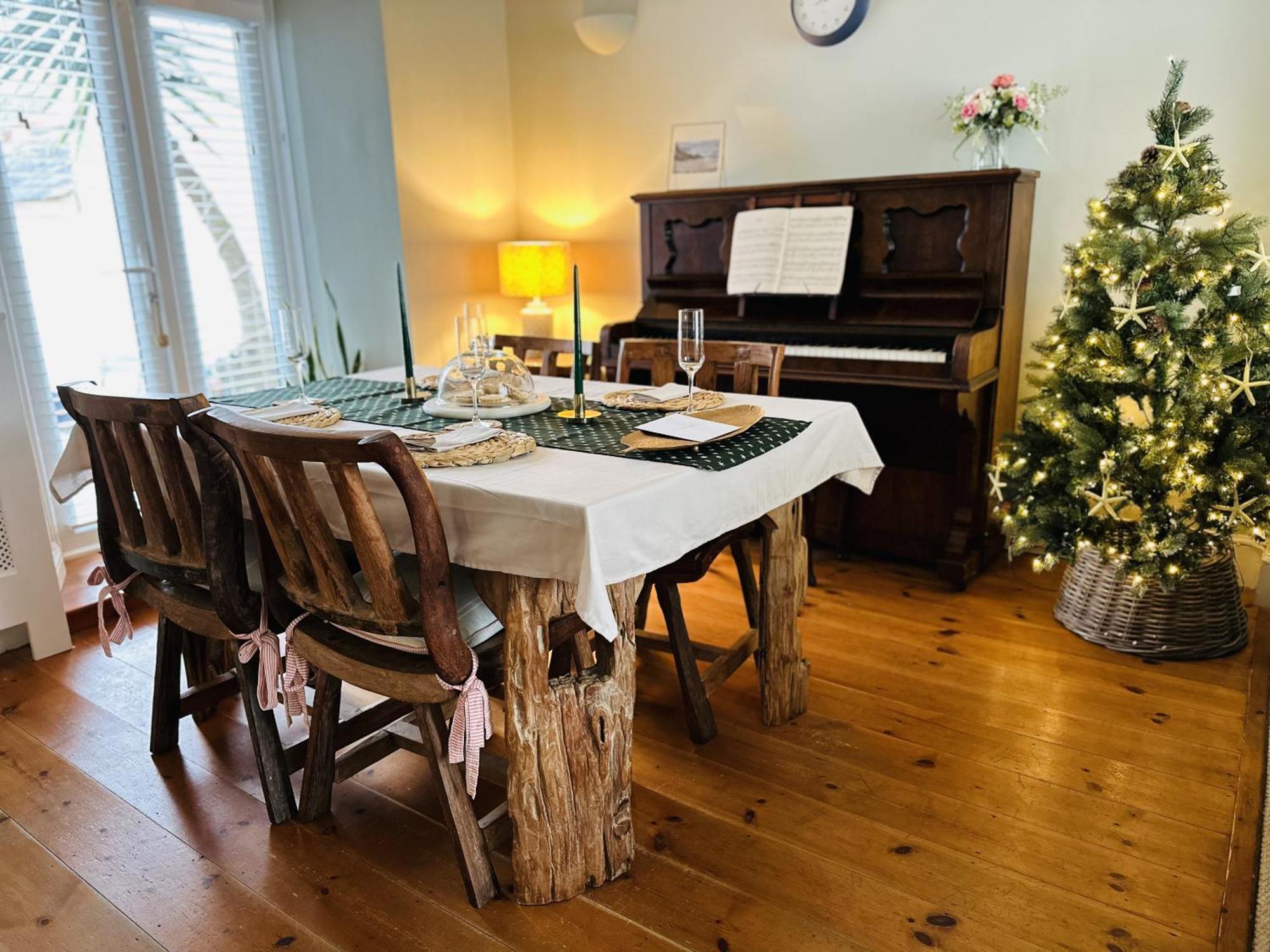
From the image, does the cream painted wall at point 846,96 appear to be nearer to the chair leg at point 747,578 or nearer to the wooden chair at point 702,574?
the wooden chair at point 702,574

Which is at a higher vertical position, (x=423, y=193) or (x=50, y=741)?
(x=423, y=193)

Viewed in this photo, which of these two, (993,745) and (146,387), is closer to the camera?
(993,745)

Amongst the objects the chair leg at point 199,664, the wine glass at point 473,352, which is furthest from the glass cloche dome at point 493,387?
the chair leg at point 199,664

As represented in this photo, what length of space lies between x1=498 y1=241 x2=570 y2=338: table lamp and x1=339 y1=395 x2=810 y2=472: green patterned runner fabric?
189 cm

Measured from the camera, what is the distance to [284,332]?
7.41 ft

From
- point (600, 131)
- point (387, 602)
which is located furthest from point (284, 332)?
point (600, 131)

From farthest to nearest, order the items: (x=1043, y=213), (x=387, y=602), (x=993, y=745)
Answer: (x=1043, y=213), (x=993, y=745), (x=387, y=602)

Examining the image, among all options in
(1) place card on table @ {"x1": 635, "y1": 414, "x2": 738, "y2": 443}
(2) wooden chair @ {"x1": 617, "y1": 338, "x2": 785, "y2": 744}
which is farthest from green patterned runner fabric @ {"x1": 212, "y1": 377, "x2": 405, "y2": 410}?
(1) place card on table @ {"x1": 635, "y1": 414, "x2": 738, "y2": 443}

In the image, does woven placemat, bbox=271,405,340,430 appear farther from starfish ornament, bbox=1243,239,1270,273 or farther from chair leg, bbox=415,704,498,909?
starfish ornament, bbox=1243,239,1270,273

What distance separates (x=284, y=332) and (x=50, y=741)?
1.21 metres

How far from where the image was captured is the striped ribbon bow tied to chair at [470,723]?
1572mm

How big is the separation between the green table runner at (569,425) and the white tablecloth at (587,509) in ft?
0.12

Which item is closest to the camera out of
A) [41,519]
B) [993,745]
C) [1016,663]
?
[993,745]

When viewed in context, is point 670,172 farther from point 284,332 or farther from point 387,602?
point 387,602
